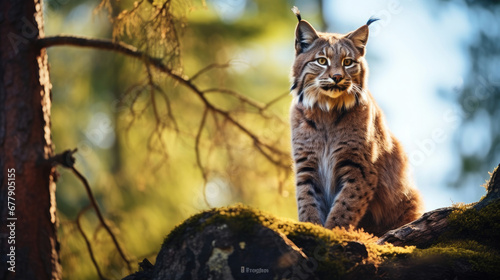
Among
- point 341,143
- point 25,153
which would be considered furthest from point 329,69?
point 25,153

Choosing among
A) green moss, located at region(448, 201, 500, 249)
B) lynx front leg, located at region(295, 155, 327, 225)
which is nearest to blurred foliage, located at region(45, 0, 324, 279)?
lynx front leg, located at region(295, 155, 327, 225)

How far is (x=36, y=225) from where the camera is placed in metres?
4.66

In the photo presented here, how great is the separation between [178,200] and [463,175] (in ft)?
18.5

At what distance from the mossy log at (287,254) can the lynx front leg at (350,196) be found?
77 cm

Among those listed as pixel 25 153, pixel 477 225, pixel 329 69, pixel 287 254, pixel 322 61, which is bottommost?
pixel 287 254

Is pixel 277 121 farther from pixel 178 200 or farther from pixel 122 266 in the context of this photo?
pixel 178 200

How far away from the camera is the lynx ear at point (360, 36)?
4.83 meters

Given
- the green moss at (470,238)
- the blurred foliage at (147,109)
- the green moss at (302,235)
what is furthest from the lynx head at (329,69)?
the blurred foliage at (147,109)

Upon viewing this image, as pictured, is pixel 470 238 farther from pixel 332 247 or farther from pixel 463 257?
pixel 332 247

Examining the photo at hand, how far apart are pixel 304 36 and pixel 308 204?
1.63m

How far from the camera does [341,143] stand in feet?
15.4

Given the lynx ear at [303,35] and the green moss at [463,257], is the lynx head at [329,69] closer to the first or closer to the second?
the lynx ear at [303,35]

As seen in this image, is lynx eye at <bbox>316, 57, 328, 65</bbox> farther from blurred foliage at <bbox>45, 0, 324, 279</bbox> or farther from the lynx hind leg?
blurred foliage at <bbox>45, 0, 324, 279</bbox>

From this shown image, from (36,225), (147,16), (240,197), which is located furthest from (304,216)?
(240,197)
